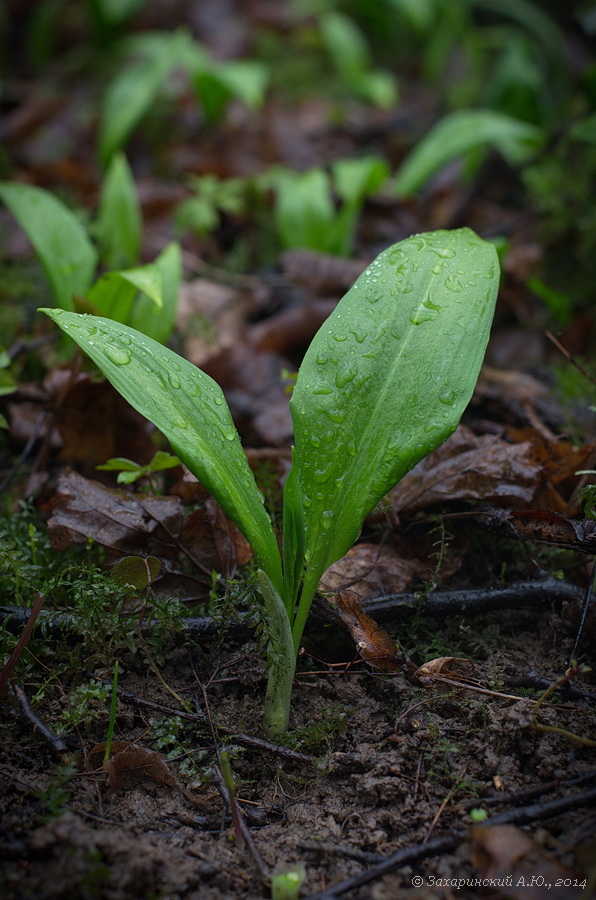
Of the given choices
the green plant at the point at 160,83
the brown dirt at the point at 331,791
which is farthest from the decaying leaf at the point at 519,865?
the green plant at the point at 160,83

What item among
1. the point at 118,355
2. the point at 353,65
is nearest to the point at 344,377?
the point at 118,355

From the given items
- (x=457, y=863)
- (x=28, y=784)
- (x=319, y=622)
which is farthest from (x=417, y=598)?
(x=28, y=784)

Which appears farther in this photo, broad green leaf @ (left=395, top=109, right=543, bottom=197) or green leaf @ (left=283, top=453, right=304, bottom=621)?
broad green leaf @ (left=395, top=109, right=543, bottom=197)

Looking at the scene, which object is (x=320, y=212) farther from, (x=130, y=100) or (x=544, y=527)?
Answer: (x=544, y=527)

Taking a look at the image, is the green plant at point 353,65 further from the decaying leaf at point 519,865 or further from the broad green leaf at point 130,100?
the decaying leaf at point 519,865

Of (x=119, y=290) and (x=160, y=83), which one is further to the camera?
(x=160, y=83)

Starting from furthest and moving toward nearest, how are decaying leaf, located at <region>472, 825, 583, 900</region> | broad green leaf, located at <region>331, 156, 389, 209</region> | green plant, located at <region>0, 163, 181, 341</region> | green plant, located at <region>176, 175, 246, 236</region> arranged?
A: 1. green plant, located at <region>176, 175, 246, 236</region>
2. broad green leaf, located at <region>331, 156, 389, 209</region>
3. green plant, located at <region>0, 163, 181, 341</region>
4. decaying leaf, located at <region>472, 825, 583, 900</region>

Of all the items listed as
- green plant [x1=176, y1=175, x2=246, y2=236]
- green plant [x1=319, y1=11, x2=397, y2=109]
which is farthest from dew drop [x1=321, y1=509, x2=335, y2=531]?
green plant [x1=319, y1=11, x2=397, y2=109]

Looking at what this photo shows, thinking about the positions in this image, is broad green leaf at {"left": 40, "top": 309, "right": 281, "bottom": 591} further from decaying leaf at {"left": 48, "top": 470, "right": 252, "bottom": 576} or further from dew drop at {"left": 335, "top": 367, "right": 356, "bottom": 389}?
decaying leaf at {"left": 48, "top": 470, "right": 252, "bottom": 576}
